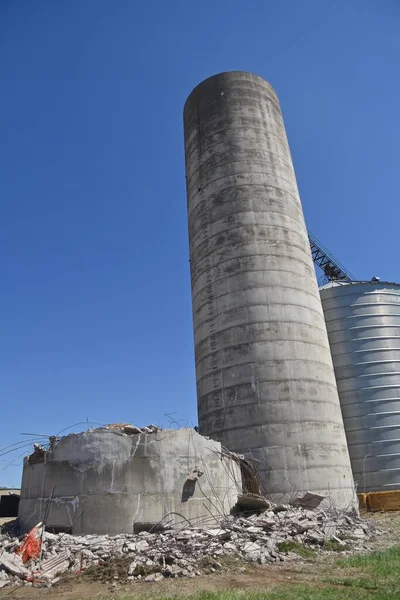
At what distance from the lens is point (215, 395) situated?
790 inches

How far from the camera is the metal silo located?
23000 millimetres

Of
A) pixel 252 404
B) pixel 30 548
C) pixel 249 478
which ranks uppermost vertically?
pixel 252 404

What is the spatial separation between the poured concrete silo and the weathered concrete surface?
476 cm

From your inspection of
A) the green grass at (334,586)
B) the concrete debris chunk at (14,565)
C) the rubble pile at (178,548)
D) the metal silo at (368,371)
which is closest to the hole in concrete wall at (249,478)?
the rubble pile at (178,548)

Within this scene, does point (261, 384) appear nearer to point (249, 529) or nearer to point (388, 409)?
point (249, 529)

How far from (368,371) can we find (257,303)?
8.72 metres

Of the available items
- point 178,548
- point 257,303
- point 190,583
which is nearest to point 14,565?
point 178,548

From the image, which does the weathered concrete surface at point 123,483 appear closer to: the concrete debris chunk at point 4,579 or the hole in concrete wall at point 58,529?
the hole in concrete wall at point 58,529

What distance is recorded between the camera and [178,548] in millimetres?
11125

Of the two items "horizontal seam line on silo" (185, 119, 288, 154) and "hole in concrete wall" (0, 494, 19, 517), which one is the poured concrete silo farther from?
"hole in concrete wall" (0, 494, 19, 517)

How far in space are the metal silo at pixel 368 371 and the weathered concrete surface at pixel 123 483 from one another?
38.2 feet

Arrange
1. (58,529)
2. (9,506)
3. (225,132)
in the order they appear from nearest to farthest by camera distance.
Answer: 1. (58,529)
2. (9,506)
3. (225,132)

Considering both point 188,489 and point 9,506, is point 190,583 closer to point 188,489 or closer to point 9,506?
point 188,489

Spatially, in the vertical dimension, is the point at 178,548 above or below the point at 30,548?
below
